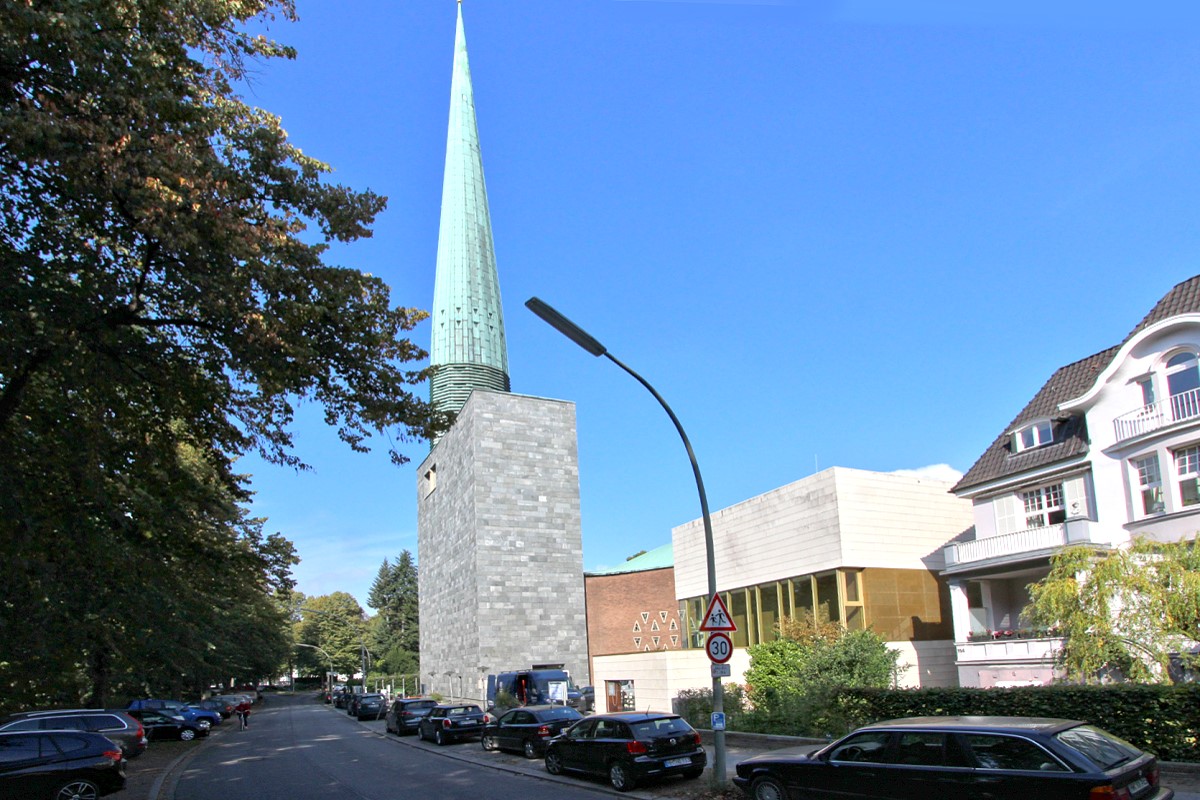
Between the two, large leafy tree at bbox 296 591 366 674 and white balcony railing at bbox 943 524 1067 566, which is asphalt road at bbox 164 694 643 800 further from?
large leafy tree at bbox 296 591 366 674

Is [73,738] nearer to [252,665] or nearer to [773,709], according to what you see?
[773,709]

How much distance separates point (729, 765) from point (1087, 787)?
925 cm

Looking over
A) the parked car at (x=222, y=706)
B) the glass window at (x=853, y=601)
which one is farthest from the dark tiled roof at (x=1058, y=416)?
the parked car at (x=222, y=706)

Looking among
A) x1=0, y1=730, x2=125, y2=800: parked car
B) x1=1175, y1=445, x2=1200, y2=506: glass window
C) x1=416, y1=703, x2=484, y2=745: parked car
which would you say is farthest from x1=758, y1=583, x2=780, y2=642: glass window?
x1=0, y1=730, x2=125, y2=800: parked car

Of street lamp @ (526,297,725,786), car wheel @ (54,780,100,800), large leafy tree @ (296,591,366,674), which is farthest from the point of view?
large leafy tree @ (296,591,366,674)

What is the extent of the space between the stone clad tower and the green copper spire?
8 cm

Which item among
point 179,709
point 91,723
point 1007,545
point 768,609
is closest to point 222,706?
point 179,709

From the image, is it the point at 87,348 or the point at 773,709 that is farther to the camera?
the point at 773,709

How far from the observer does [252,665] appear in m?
78.7

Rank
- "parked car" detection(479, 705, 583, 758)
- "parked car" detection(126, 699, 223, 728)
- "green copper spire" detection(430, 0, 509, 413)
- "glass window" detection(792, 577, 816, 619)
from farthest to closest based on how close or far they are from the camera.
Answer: "green copper spire" detection(430, 0, 509, 413), "parked car" detection(126, 699, 223, 728), "glass window" detection(792, 577, 816, 619), "parked car" detection(479, 705, 583, 758)

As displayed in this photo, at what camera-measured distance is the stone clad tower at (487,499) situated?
48719mm

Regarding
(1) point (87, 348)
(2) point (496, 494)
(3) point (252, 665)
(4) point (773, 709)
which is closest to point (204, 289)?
(1) point (87, 348)

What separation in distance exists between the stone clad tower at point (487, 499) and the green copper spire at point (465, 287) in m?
0.08

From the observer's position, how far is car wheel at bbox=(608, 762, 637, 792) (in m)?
15.0
